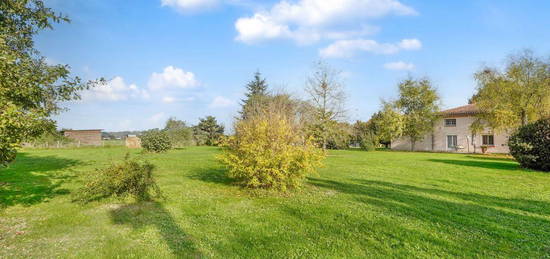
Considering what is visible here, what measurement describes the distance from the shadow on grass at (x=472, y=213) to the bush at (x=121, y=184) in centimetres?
513

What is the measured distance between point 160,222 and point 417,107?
36.0 m

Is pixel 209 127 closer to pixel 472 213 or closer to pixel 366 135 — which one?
pixel 366 135

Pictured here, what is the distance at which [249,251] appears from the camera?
12.8 feet

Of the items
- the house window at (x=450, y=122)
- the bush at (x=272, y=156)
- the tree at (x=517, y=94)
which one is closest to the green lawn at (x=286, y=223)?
the bush at (x=272, y=156)

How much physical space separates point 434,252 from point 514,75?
2825cm

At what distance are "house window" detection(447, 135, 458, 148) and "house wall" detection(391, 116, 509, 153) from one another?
31 centimetres

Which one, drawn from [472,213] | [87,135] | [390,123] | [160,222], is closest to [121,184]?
[160,222]

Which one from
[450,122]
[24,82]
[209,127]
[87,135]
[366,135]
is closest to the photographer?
[24,82]

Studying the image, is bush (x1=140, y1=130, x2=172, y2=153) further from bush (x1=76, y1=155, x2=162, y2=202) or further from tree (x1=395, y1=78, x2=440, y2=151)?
tree (x1=395, y1=78, x2=440, y2=151)

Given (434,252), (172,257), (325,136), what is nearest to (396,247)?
(434,252)

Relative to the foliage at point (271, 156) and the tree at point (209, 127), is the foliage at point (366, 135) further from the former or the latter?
the foliage at point (271, 156)

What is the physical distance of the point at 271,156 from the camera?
7.70 metres

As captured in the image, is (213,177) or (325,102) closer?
(213,177)

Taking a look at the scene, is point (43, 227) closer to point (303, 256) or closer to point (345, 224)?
point (303, 256)
